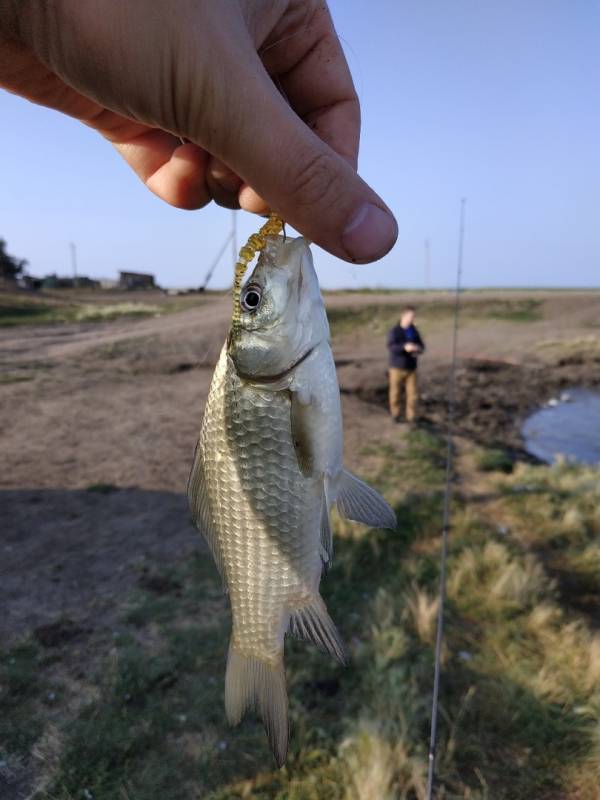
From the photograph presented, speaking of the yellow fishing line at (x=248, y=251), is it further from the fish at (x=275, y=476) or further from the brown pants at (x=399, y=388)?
the brown pants at (x=399, y=388)

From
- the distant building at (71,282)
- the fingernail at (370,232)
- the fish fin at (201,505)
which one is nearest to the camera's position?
the fingernail at (370,232)

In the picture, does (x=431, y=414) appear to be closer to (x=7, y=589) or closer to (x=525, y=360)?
(x=525, y=360)

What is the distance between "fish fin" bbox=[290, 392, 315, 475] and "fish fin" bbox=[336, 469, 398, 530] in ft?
0.58

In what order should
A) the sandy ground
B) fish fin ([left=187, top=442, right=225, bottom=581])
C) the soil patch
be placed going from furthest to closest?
the soil patch, the sandy ground, fish fin ([left=187, top=442, right=225, bottom=581])

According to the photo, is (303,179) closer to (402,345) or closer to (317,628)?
(317,628)

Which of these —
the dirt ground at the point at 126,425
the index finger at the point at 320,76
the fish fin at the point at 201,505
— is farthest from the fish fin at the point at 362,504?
the dirt ground at the point at 126,425

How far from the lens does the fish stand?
2021 millimetres

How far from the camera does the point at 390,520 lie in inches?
82.1

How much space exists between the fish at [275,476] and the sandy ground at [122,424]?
0.67 m

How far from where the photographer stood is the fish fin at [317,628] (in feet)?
6.72

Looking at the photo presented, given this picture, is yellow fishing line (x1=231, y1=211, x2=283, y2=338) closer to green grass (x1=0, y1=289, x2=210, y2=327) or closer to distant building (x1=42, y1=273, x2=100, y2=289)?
green grass (x1=0, y1=289, x2=210, y2=327)

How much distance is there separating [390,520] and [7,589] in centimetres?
475

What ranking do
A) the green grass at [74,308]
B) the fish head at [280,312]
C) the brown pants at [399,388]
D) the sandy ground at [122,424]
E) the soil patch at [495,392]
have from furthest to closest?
the green grass at [74,308], the soil patch at [495,392], the brown pants at [399,388], the sandy ground at [122,424], the fish head at [280,312]

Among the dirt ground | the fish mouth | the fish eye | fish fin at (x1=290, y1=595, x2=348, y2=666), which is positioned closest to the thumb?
the fish eye
